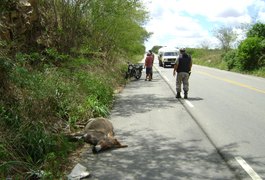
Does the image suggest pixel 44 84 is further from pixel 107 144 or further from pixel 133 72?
pixel 133 72

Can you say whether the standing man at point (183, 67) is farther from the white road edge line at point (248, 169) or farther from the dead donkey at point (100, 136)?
the white road edge line at point (248, 169)

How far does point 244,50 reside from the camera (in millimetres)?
34125

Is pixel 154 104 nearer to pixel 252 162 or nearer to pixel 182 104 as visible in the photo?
pixel 182 104

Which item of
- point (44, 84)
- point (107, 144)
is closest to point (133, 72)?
point (44, 84)

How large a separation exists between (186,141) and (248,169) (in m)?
2.16

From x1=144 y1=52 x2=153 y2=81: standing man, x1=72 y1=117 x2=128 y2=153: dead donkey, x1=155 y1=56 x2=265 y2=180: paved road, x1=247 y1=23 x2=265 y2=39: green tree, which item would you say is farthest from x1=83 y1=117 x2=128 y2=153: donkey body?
x1=247 y1=23 x2=265 y2=39: green tree

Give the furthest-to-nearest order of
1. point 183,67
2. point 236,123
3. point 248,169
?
point 183,67, point 236,123, point 248,169

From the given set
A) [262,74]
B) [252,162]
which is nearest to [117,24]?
[262,74]

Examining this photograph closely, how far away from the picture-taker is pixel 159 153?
23.7 ft

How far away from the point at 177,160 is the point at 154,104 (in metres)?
6.93

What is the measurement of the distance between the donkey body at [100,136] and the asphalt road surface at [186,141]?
0.20 m

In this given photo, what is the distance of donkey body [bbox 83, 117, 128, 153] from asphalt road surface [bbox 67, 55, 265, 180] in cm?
20

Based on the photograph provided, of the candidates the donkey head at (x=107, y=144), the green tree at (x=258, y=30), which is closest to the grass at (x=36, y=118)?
the donkey head at (x=107, y=144)

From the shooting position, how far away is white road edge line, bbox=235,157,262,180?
5.69 metres
